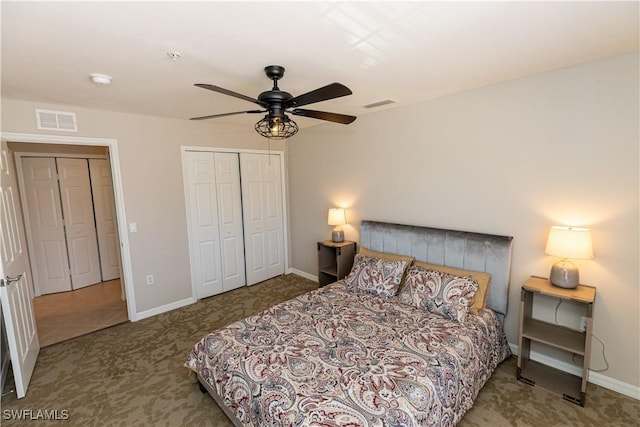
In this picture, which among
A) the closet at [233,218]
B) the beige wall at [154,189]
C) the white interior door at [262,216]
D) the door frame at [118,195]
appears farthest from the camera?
the white interior door at [262,216]

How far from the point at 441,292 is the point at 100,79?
3242 millimetres

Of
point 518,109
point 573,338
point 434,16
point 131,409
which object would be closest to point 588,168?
point 518,109

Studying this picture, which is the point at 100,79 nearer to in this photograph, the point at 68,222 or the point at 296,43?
the point at 296,43

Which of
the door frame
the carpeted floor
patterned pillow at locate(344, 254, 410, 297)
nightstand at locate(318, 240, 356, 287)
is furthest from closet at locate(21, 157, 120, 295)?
patterned pillow at locate(344, 254, 410, 297)

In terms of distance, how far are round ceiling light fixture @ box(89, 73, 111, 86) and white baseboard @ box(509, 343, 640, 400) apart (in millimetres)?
4231

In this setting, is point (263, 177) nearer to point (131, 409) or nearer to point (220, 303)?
point (220, 303)

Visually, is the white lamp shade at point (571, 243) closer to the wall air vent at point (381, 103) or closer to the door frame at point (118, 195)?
the wall air vent at point (381, 103)

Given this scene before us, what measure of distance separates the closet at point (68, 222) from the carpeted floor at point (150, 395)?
1.83m

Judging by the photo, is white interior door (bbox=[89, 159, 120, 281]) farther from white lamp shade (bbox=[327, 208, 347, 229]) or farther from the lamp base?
the lamp base

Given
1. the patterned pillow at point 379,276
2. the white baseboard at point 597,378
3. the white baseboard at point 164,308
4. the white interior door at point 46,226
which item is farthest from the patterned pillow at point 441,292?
the white interior door at point 46,226

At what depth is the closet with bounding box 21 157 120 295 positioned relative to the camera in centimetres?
435

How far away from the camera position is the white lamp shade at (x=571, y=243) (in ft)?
6.92

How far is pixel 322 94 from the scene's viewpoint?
1792 mm

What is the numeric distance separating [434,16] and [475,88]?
1509 mm
